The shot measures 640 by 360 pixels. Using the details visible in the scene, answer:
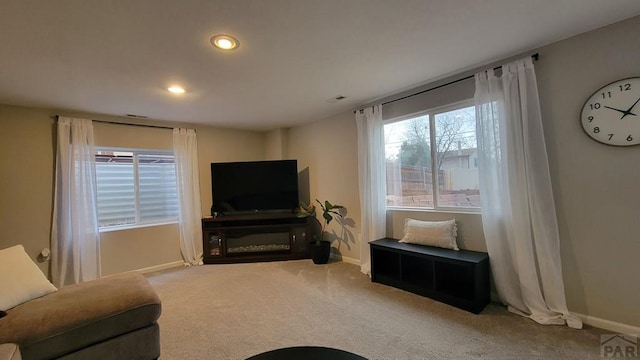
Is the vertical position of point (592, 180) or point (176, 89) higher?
point (176, 89)

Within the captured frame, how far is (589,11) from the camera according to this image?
1835 mm

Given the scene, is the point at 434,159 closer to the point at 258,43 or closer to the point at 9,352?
the point at 258,43

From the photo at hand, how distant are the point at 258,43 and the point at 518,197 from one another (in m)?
2.50

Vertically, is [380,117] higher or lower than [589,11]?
lower

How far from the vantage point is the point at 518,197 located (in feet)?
7.75

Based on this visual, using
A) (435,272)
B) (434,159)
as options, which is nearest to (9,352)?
(435,272)

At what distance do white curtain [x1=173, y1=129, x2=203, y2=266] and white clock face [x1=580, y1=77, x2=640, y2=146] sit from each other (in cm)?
476

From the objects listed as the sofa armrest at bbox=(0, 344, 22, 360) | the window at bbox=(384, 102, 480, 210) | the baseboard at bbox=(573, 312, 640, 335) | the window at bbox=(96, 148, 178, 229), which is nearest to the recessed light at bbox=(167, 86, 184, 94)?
the window at bbox=(96, 148, 178, 229)

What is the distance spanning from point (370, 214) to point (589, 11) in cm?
263

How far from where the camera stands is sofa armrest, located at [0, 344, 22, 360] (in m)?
1.27

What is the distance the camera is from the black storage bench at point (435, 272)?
246cm

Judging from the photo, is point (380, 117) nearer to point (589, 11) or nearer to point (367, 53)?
point (367, 53)

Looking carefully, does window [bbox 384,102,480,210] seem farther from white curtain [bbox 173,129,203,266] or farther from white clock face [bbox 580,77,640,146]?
white curtain [bbox 173,129,203,266]

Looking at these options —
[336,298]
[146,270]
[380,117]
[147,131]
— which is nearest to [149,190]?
[147,131]
